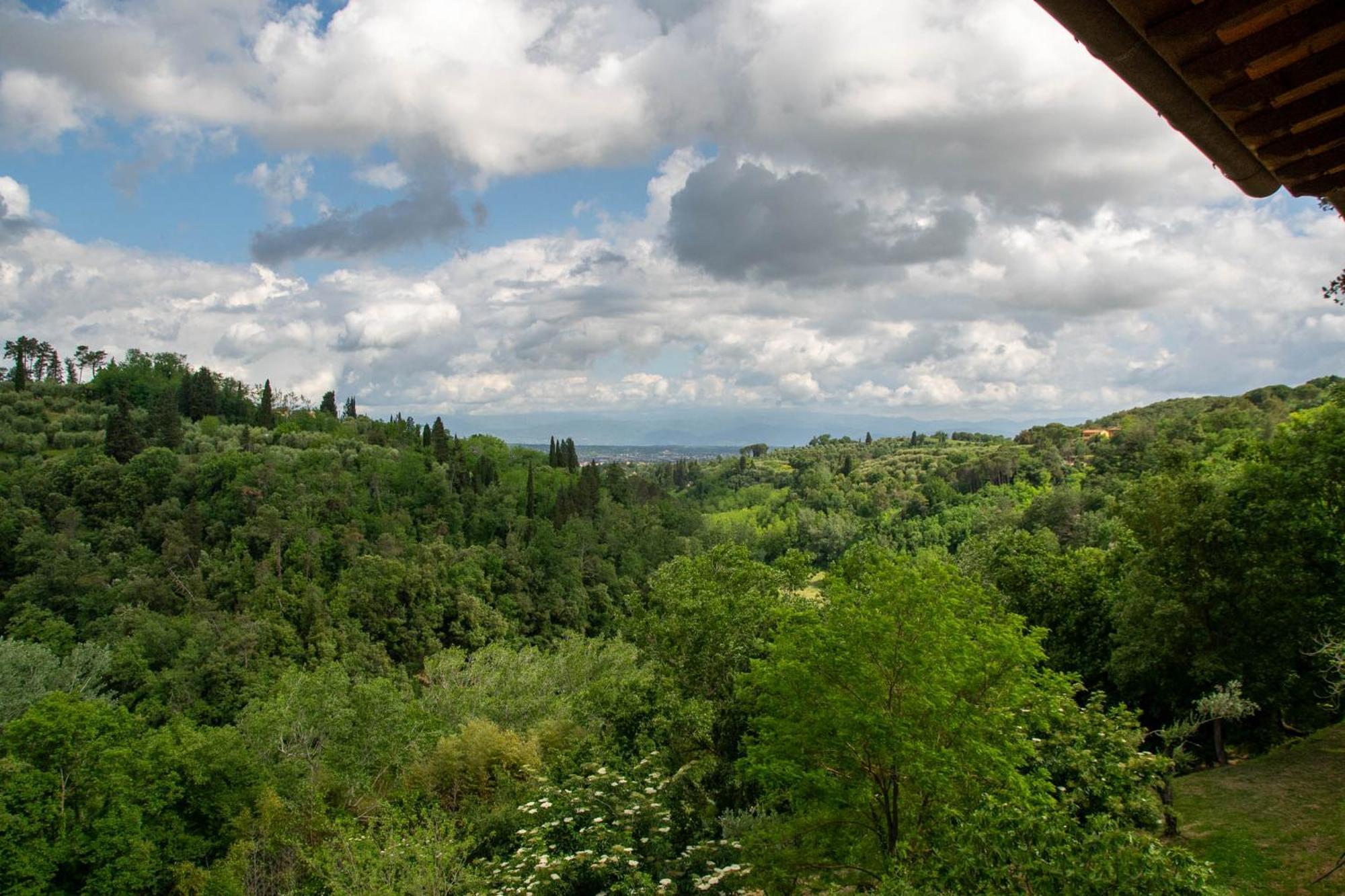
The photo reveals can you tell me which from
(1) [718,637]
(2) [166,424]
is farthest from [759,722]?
(2) [166,424]

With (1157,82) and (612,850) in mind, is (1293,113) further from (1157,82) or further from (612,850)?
(612,850)

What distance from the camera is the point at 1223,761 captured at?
19.3 metres

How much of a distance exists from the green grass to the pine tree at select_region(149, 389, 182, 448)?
4281 inches

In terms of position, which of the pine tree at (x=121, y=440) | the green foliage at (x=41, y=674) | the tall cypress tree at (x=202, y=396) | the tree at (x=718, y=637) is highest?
the tall cypress tree at (x=202, y=396)

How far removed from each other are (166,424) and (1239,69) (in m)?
117

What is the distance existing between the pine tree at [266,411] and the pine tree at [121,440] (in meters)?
22.8

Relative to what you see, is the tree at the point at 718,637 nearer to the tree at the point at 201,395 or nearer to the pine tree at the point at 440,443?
the pine tree at the point at 440,443

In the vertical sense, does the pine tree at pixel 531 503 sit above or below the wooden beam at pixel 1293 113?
below

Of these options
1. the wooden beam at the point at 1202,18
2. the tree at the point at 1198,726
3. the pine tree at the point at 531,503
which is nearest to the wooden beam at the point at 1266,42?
the wooden beam at the point at 1202,18

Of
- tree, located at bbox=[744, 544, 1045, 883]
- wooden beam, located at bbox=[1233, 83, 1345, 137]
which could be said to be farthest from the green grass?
wooden beam, located at bbox=[1233, 83, 1345, 137]

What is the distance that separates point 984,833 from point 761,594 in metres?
15.0

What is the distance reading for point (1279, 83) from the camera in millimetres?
2559

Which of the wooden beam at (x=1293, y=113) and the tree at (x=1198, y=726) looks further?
the tree at (x=1198, y=726)

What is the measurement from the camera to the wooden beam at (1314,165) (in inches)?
115
